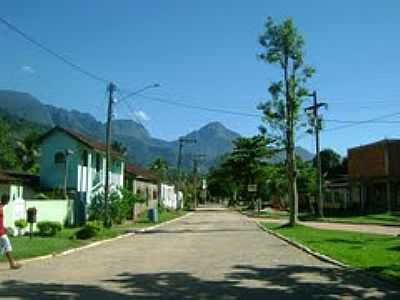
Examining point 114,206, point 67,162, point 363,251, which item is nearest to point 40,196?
point 67,162

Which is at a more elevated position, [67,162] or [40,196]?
[67,162]

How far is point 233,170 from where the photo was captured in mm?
104312

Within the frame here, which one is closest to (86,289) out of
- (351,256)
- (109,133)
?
(351,256)

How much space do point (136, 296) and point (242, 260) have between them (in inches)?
316

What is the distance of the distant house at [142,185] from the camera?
→ 67.6 metres

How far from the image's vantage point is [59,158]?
155 ft

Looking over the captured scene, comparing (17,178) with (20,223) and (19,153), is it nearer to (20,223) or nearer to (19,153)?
(20,223)

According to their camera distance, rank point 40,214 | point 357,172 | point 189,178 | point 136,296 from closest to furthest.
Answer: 1. point 136,296
2. point 40,214
3. point 357,172
4. point 189,178

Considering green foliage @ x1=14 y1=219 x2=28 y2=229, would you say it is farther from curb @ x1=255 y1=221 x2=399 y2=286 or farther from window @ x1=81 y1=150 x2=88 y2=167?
window @ x1=81 y1=150 x2=88 y2=167

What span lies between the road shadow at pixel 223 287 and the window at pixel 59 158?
31164 millimetres

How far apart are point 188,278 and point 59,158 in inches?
1288

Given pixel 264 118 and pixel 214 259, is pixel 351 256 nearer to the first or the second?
pixel 214 259

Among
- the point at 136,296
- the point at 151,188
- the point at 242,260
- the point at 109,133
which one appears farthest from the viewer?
the point at 151,188

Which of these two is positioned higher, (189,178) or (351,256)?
(189,178)
